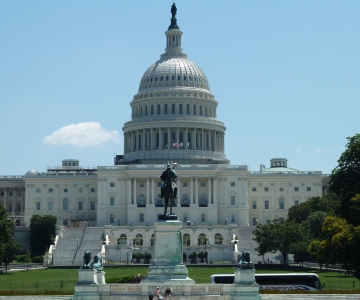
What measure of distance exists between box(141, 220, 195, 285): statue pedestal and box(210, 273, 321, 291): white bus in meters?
14.1

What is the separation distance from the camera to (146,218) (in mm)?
168375

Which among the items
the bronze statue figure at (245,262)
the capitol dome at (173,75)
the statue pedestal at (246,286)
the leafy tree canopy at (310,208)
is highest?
the capitol dome at (173,75)

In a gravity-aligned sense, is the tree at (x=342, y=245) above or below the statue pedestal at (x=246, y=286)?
above

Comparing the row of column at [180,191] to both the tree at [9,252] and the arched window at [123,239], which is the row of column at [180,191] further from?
the tree at [9,252]

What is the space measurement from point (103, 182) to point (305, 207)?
1539 inches

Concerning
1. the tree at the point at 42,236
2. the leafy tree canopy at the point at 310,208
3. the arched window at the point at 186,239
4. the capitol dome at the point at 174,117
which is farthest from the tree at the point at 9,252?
the capitol dome at the point at 174,117

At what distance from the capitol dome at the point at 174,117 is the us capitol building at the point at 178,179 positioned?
185 millimetres

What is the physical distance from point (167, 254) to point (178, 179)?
Result: 10383 centimetres

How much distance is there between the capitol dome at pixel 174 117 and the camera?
18088cm

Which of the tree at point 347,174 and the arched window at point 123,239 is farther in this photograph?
the arched window at point 123,239

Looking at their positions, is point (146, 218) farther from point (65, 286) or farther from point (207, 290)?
point (207, 290)

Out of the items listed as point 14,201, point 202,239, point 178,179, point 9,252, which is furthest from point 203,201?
point 9,252

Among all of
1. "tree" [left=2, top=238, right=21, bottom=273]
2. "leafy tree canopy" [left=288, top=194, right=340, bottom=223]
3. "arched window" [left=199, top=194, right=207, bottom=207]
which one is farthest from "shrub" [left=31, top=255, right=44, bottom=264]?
"arched window" [left=199, top=194, right=207, bottom=207]

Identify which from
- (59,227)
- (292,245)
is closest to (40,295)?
(292,245)
